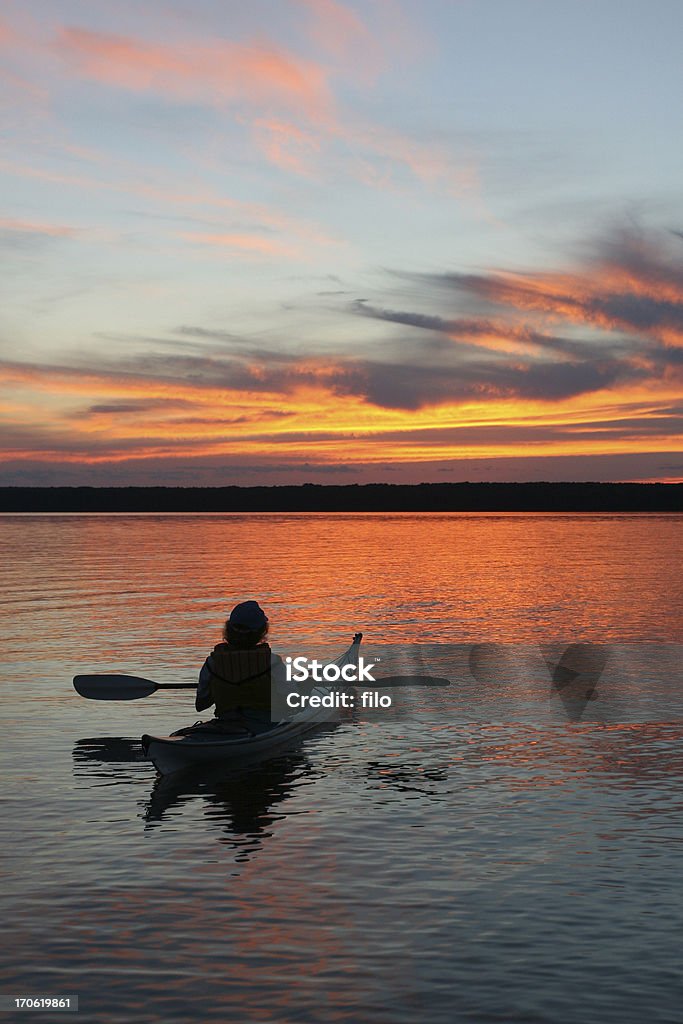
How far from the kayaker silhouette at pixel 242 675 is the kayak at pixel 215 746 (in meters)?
0.21

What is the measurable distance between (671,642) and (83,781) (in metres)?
23.1

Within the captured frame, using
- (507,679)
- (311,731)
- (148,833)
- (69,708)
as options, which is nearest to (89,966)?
(148,833)

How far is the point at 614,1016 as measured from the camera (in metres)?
9.12

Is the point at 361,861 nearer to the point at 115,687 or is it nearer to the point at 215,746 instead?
the point at 215,746

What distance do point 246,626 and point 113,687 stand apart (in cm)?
635

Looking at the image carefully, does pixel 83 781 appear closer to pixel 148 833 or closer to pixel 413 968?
pixel 148 833

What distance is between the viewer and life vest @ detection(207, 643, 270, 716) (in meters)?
18.3

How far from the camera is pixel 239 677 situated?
18578 mm

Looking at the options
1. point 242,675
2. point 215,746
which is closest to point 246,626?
point 242,675

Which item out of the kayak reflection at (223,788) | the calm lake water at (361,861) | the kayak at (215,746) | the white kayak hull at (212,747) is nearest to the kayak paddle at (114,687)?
the calm lake water at (361,861)

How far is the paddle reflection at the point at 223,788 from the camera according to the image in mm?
14891

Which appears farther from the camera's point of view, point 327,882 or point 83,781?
point 83,781

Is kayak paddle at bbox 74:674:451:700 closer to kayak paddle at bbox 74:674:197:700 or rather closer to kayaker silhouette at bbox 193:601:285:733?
kayak paddle at bbox 74:674:197:700

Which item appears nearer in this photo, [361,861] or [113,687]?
[361,861]
